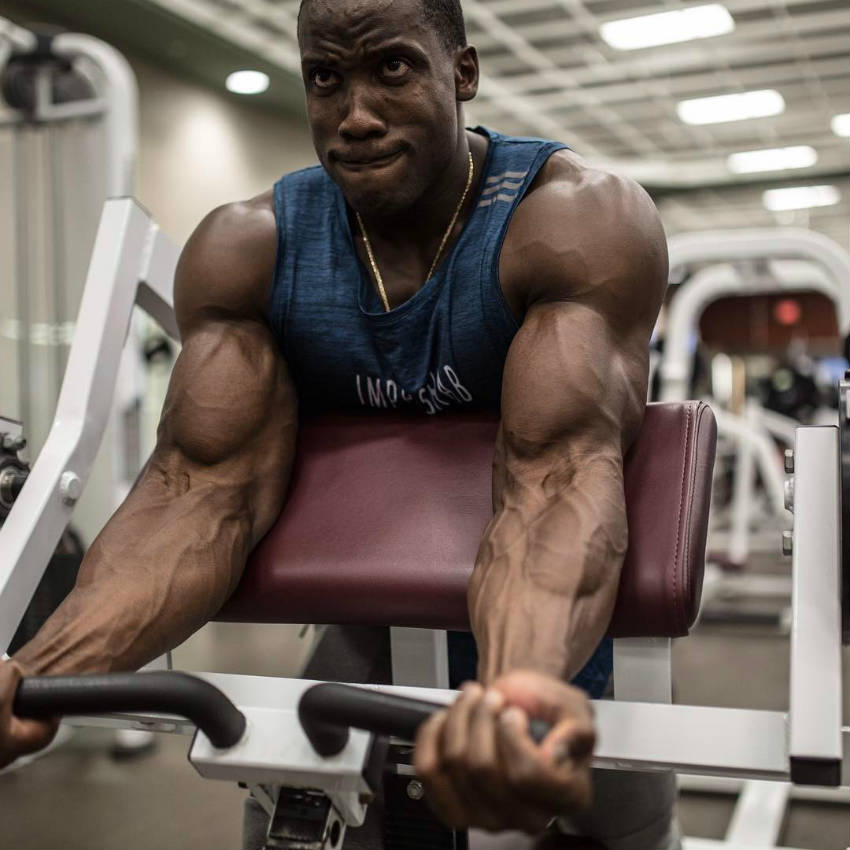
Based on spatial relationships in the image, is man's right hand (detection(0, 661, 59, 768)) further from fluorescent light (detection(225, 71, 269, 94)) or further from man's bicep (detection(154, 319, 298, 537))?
fluorescent light (detection(225, 71, 269, 94))

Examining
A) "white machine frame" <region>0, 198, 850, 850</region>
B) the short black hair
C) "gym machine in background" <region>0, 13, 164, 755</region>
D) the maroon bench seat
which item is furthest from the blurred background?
the short black hair

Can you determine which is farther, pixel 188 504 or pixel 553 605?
pixel 188 504

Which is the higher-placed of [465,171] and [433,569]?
[465,171]

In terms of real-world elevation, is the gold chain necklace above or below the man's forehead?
below

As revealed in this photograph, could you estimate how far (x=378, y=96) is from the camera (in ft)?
4.25

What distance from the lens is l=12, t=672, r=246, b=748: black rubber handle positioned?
2.79ft

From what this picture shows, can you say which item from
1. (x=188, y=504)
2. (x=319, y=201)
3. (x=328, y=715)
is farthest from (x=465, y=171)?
(x=328, y=715)

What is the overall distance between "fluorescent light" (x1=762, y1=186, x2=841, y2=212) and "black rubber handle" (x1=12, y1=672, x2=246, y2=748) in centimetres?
1031

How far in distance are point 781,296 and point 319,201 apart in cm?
1339

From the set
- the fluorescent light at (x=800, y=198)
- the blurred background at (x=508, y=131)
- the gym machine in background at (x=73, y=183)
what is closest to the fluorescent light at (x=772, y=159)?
the blurred background at (x=508, y=131)

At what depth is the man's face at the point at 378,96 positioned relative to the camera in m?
1.28

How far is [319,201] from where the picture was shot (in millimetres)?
1537

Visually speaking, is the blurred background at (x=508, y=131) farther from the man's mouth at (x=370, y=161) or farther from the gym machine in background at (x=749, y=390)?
the man's mouth at (x=370, y=161)

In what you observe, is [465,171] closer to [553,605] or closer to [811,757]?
[553,605]
